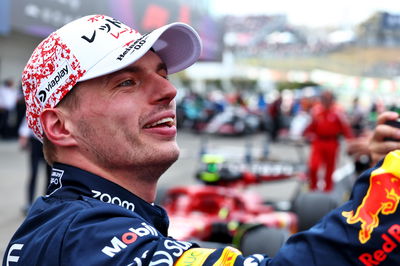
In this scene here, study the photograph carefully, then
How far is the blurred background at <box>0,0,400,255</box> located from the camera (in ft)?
33.9

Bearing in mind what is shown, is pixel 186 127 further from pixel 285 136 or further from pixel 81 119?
pixel 81 119

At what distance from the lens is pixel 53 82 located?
136cm

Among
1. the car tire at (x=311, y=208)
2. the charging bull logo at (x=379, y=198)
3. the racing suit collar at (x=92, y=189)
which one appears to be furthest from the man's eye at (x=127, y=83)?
the car tire at (x=311, y=208)

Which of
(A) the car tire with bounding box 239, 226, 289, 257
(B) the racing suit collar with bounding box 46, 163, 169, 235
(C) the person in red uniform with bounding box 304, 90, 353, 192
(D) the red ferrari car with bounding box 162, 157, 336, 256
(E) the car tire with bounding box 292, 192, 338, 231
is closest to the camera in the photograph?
(B) the racing suit collar with bounding box 46, 163, 169, 235

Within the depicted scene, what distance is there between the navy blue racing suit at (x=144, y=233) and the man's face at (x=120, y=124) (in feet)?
0.25

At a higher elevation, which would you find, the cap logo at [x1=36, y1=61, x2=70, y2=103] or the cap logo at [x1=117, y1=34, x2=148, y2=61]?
the cap logo at [x1=117, y1=34, x2=148, y2=61]

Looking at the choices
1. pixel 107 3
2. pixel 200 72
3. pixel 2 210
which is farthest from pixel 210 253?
pixel 200 72

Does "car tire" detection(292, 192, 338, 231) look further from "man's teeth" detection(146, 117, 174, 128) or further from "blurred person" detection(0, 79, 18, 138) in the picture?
"blurred person" detection(0, 79, 18, 138)

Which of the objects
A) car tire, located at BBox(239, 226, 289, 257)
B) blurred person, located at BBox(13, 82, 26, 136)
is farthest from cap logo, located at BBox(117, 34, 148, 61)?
blurred person, located at BBox(13, 82, 26, 136)

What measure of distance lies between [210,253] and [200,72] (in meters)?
38.3

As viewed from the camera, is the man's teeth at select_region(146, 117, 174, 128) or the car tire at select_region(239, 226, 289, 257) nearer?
the man's teeth at select_region(146, 117, 174, 128)

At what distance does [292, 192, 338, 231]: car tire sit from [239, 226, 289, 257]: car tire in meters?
1.51

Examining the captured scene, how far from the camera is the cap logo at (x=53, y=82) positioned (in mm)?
1343

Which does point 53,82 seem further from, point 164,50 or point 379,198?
point 379,198
